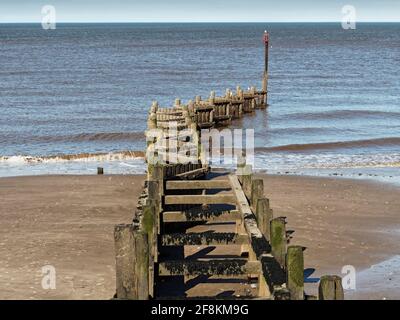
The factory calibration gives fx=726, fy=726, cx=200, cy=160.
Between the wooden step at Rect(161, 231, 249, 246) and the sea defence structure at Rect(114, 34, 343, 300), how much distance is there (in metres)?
0.01

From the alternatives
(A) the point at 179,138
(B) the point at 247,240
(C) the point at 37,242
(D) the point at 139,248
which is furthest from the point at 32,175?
(D) the point at 139,248

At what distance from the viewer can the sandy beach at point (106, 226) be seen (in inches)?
494

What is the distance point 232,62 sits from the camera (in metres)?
86.6

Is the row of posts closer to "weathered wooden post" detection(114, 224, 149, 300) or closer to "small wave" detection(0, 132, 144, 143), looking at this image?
"weathered wooden post" detection(114, 224, 149, 300)

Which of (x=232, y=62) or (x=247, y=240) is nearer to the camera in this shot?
(x=247, y=240)

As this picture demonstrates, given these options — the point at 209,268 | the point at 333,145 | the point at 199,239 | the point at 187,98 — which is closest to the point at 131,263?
the point at 209,268

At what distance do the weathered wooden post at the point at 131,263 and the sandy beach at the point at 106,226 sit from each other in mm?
3396

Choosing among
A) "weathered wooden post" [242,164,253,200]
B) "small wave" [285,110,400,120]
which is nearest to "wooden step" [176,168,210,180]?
"weathered wooden post" [242,164,253,200]

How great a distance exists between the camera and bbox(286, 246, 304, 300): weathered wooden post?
25.5ft

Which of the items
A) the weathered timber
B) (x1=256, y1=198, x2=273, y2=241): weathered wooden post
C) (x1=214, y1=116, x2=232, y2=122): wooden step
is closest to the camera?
(x1=256, y1=198, x2=273, y2=241): weathered wooden post

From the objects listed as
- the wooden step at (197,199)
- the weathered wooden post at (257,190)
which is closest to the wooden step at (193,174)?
the wooden step at (197,199)
